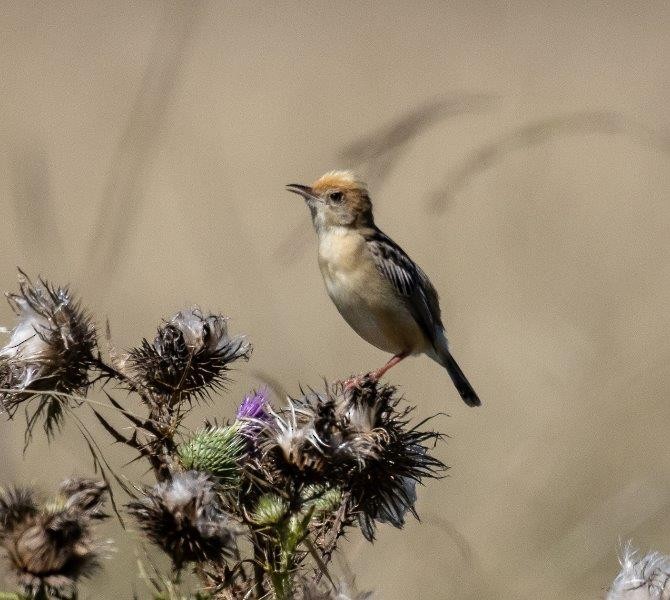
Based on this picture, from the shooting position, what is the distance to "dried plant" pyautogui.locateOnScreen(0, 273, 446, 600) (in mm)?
2805

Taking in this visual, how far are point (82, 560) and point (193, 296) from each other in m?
9.11

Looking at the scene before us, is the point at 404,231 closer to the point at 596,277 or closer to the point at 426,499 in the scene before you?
the point at 596,277

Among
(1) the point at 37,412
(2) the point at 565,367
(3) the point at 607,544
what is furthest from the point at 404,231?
(1) the point at 37,412

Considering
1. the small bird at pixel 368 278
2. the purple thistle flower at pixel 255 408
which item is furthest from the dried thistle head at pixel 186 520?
the small bird at pixel 368 278

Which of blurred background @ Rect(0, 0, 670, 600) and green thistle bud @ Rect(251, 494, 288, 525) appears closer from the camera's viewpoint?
green thistle bud @ Rect(251, 494, 288, 525)

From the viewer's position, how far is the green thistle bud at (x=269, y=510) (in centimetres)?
313

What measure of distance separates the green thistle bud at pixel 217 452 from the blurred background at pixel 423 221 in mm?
363

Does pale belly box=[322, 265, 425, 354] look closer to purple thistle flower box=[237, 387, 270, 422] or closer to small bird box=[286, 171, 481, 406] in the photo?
small bird box=[286, 171, 481, 406]

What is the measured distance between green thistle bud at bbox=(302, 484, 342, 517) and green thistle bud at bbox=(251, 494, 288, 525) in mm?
156

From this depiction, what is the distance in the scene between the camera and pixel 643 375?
6043mm

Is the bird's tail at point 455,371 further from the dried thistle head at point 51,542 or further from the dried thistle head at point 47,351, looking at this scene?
the dried thistle head at point 51,542

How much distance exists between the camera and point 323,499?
348 centimetres

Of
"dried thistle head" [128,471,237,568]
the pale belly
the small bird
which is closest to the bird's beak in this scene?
the small bird

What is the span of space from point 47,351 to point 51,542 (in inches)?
38.9
